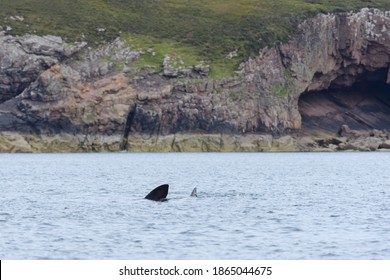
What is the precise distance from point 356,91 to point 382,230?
Result: 454 feet

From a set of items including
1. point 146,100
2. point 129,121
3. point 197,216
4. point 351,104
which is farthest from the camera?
point 351,104

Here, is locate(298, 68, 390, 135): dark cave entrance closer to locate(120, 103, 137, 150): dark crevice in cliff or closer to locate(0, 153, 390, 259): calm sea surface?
locate(120, 103, 137, 150): dark crevice in cliff

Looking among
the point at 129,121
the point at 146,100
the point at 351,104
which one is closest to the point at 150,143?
the point at 129,121

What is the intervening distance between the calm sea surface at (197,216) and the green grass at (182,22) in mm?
70919

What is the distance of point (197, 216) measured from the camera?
55.5 metres

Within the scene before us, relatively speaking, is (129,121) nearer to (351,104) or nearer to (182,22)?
(182,22)

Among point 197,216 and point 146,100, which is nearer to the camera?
point 197,216

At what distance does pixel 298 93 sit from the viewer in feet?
558

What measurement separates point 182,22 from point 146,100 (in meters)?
31.5

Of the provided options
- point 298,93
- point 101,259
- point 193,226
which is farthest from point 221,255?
point 298,93

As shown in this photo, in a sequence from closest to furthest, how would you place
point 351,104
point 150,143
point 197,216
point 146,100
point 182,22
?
point 197,216 → point 150,143 → point 146,100 → point 351,104 → point 182,22

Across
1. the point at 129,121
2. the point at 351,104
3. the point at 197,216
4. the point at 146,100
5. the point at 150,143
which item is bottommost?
the point at 150,143

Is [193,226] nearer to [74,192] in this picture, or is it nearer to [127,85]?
[74,192]

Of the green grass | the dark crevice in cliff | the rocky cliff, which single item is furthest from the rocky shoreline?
the green grass
